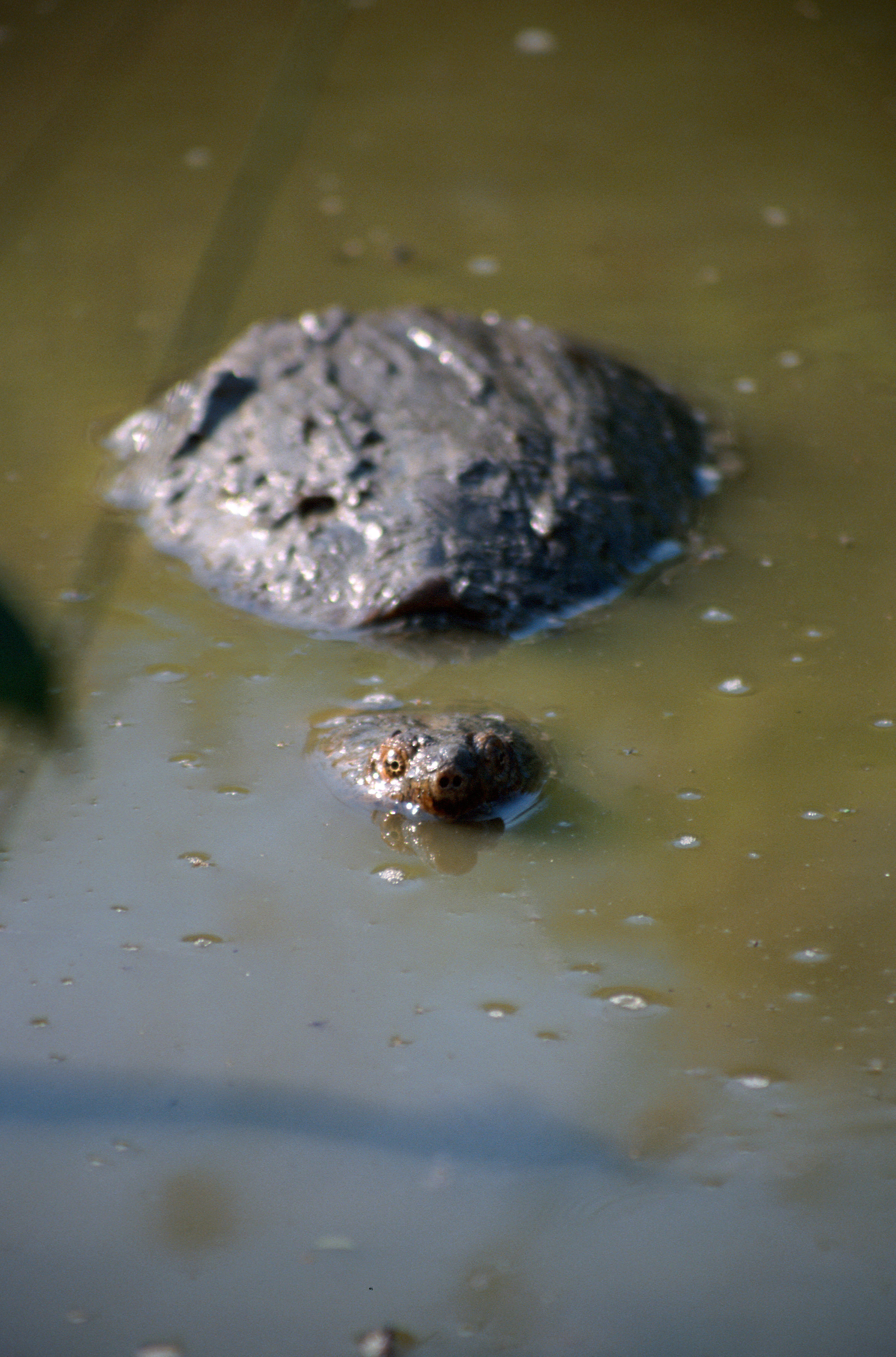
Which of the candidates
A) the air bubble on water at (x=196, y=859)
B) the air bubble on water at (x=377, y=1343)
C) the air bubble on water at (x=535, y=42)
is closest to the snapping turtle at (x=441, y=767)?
the air bubble on water at (x=196, y=859)

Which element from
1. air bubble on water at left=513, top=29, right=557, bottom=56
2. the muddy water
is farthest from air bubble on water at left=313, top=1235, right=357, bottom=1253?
air bubble on water at left=513, top=29, right=557, bottom=56

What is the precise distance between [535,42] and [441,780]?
5.46m

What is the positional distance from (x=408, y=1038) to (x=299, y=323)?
267cm

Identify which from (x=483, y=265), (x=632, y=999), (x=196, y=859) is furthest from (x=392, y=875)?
(x=483, y=265)

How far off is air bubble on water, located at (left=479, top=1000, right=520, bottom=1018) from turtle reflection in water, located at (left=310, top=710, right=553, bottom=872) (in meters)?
0.39

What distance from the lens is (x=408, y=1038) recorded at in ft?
7.55

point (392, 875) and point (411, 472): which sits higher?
point (411, 472)

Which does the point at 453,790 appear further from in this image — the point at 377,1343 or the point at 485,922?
the point at 377,1343

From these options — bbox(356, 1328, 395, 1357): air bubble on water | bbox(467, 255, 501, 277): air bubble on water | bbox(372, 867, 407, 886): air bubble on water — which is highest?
bbox(356, 1328, 395, 1357): air bubble on water

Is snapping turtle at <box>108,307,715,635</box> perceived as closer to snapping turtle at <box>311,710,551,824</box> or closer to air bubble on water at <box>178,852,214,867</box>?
snapping turtle at <box>311,710,551,824</box>

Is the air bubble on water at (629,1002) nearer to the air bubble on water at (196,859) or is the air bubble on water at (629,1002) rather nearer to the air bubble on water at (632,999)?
the air bubble on water at (632,999)

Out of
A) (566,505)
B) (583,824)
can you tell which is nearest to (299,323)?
(566,505)

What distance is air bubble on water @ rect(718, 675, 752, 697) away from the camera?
3.19 metres

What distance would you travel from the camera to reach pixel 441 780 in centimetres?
276
